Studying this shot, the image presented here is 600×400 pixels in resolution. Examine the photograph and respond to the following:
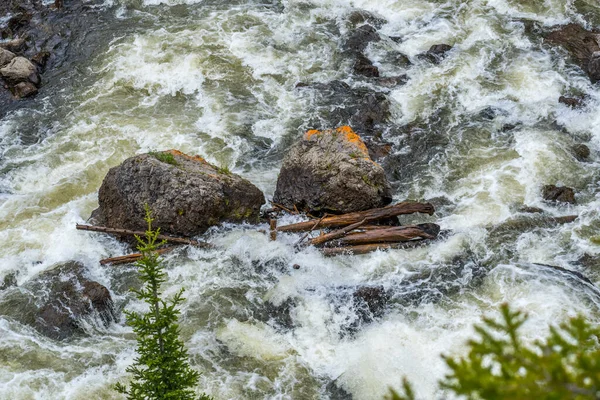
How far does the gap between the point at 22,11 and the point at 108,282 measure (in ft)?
49.2

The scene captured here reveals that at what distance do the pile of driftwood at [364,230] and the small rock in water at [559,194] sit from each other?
2765 mm

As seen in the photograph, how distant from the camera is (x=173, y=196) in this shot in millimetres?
12922

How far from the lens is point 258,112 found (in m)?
17.6

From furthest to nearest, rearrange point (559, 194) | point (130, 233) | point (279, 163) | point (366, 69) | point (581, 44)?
point (581, 44) < point (366, 69) < point (279, 163) < point (559, 194) < point (130, 233)

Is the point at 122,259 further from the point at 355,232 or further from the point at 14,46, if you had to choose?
the point at 14,46

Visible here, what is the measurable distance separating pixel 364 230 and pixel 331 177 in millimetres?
1379

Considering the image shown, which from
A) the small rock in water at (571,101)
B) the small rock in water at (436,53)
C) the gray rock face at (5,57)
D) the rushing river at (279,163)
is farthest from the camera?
the gray rock face at (5,57)

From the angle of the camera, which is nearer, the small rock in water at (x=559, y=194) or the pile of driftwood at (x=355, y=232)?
the pile of driftwood at (x=355, y=232)

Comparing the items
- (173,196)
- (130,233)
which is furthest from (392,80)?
(130,233)

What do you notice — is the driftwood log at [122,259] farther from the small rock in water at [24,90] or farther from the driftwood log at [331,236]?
the small rock in water at [24,90]

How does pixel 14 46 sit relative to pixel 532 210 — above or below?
above

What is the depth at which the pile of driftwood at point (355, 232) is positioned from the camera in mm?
12688

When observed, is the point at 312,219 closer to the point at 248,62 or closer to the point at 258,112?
the point at 258,112

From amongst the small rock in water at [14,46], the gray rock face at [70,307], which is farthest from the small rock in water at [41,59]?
the gray rock face at [70,307]
